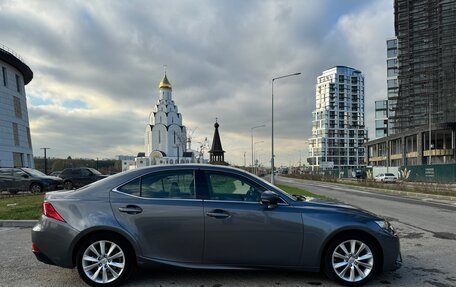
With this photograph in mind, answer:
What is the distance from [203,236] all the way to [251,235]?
603 mm

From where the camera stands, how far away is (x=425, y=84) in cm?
7062

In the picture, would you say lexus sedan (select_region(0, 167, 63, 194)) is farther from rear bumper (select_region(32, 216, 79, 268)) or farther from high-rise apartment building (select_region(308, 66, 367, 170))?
high-rise apartment building (select_region(308, 66, 367, 170))

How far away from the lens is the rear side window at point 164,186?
5559 millimetres

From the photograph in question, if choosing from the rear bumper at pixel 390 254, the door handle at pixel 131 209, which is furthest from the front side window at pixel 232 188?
the rear bumper at pixel 390 254

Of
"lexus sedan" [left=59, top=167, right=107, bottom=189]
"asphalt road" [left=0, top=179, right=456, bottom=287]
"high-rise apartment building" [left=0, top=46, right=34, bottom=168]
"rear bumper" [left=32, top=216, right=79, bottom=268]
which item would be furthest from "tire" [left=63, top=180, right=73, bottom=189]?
"high-rise apartment building" [left=0, top=46, right=34, bottom=168]

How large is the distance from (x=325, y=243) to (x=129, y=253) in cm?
250

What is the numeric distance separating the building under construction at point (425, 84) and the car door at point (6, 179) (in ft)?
177

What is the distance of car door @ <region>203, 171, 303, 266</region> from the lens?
5.35m

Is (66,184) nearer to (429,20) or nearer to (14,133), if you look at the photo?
(14,133)

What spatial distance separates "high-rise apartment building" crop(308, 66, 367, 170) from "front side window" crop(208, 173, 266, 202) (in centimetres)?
13198

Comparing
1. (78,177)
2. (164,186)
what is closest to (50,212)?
(164,186)

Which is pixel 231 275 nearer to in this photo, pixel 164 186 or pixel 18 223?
pixel 164 186

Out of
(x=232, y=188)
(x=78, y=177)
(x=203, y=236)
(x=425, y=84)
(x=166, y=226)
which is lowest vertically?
(x=78, y=177)

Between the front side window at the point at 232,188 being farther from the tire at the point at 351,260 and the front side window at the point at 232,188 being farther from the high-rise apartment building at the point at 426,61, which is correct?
the high-rise apartment building at the point at 426,61
